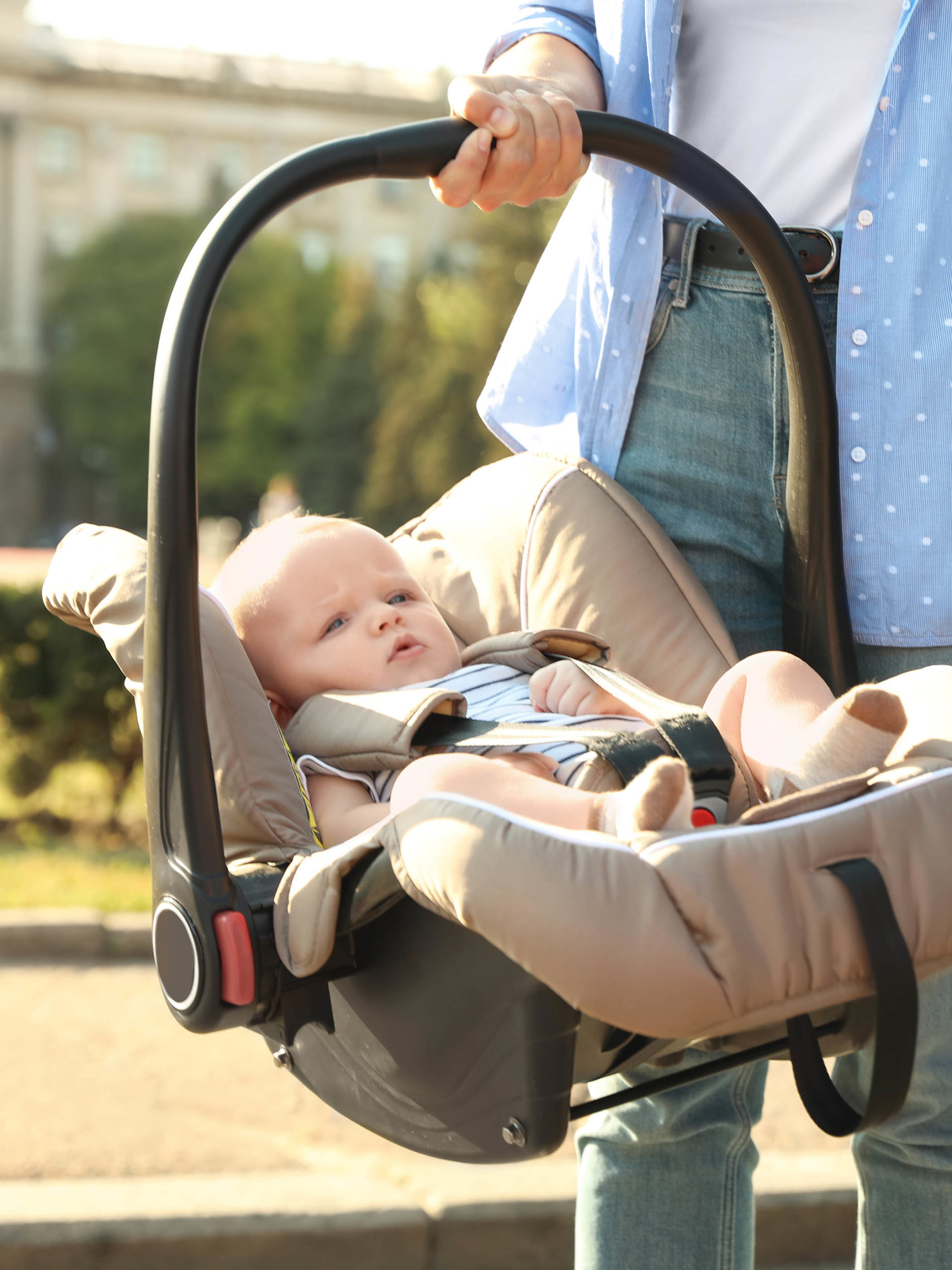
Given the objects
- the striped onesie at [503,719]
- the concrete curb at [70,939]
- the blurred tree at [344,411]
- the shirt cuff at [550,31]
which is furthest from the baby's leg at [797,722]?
the blurred tree at [344,411]

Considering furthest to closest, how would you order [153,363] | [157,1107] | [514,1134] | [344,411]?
[153,363]
[344,411]
[157,1107]
[514,1134]

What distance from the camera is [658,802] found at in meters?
1.10

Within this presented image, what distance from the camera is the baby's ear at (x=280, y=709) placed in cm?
179

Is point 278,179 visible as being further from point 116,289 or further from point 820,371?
point 116,289

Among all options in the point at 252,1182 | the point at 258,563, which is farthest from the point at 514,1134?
the point at 252,1182

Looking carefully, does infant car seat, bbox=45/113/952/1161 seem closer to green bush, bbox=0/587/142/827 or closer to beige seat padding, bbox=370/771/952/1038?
beige seat padding, bbox=370/771/952/1038

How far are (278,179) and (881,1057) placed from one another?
0.92 m

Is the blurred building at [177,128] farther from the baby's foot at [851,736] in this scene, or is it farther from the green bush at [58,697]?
the baby's foot at [851,736]

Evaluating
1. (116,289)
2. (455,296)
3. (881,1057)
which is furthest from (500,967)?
(116,289)

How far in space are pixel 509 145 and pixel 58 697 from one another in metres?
4.44

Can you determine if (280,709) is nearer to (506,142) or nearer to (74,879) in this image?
(506,142)

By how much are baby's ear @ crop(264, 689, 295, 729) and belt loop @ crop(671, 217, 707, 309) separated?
70 cm

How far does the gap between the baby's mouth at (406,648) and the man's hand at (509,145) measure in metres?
0.54

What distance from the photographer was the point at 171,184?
56.1m
